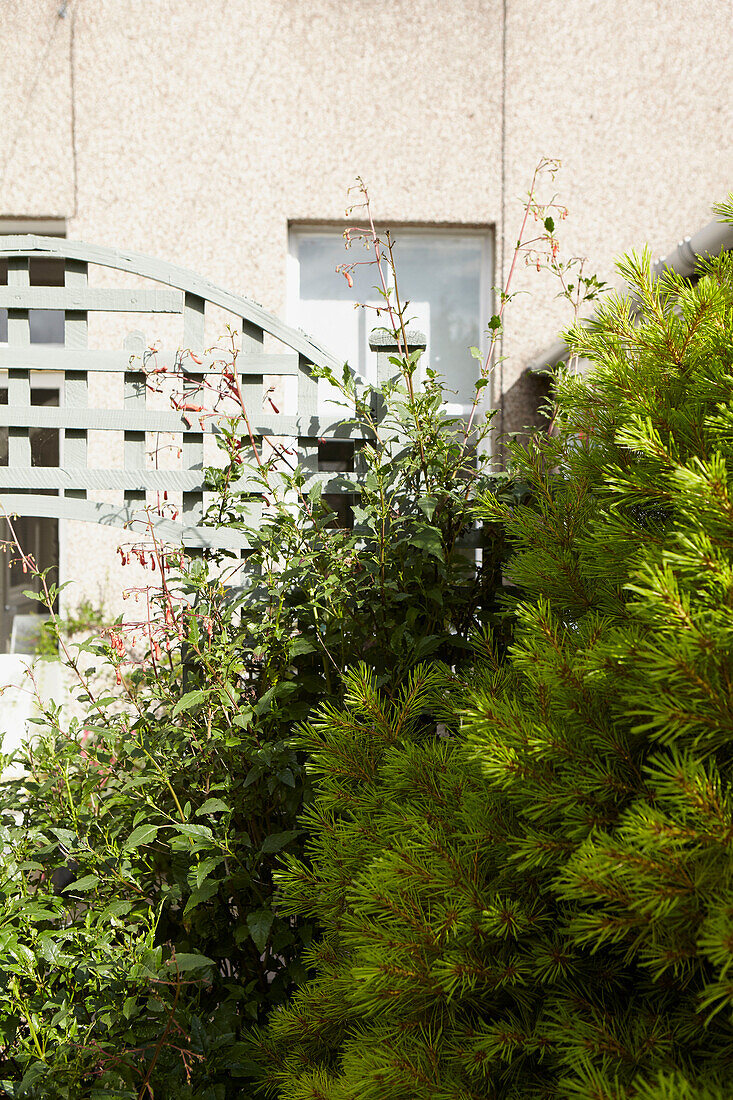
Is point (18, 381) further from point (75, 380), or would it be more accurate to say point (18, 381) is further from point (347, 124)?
point (347, 124)

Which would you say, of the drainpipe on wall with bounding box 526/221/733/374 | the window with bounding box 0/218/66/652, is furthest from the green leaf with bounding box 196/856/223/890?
the window with bounding box 0/218/66/652

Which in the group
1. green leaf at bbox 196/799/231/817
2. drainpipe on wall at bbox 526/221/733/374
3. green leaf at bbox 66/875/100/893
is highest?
drainpipe on wall at bbox 526/221/733/374

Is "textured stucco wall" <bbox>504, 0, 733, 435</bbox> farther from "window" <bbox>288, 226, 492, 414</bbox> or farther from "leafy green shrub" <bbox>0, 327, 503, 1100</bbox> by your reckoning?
"leafy green shrub" <bbox>0, 327, 503, 1100</bbox>

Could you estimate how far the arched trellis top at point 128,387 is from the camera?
201cm

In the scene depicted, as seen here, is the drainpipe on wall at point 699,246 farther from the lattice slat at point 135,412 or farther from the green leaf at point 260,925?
Answer: the green leaf at point 260,925

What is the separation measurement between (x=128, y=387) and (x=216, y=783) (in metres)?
1.07

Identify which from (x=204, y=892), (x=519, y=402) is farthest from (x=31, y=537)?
(x=204, y=892)

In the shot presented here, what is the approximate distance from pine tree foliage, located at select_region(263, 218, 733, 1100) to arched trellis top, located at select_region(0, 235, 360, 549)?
0.93 metres

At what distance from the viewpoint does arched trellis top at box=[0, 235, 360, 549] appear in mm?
2014

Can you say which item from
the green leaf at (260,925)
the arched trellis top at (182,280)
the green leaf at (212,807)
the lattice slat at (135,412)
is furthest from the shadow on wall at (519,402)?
the green leaf at (260,925)

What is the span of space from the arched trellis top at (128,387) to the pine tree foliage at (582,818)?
93 cm

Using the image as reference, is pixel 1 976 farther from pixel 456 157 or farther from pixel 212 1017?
pixel 456 157

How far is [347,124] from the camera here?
12.2ft

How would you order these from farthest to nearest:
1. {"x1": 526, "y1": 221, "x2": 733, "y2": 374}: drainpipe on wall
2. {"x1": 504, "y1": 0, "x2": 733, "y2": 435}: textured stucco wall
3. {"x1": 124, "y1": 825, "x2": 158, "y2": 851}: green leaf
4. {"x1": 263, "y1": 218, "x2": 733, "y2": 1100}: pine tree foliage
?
{"x1": 504, "y1": 0, "x2": 733, "y2": 435}: textured stucco wall, {"x1": 526, "y1": 221, "x2": 733, "y2": 374}: drainpipe on wall, {"x1": 124, "y1": 825, "x2": 158, "y2": 851}: green leaf, {"x1": 263, "y1": 218, "x2": 733, "y2": 1100}: pine tree foliage
